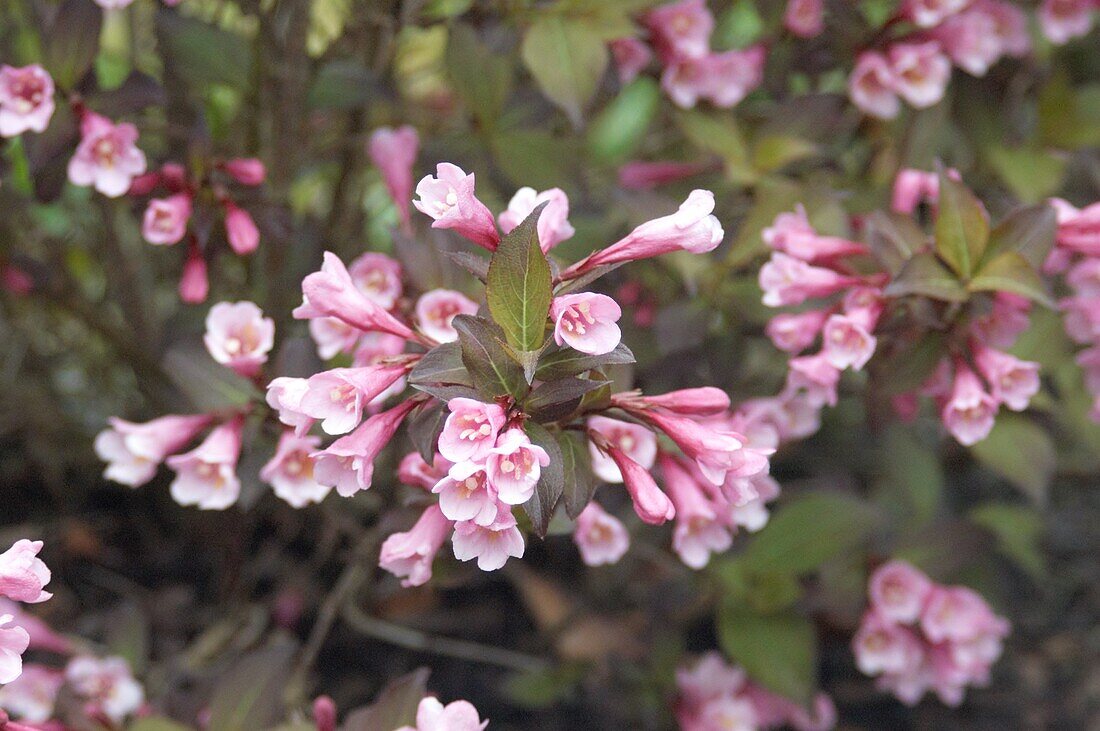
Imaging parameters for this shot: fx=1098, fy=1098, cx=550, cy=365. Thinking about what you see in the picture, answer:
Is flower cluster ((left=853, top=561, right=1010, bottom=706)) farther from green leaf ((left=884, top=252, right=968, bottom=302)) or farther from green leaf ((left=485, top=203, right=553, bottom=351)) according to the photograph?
green leaf ((left=485, top=203, right=553, bottom=351))

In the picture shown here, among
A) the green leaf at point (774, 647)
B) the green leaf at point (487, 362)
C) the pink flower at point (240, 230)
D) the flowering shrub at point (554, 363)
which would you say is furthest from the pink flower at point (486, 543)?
the green leaf at point (774, 647)

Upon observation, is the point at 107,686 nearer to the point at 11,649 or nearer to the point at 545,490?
the point at 11,649

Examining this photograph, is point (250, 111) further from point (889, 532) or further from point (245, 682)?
point (889, 532)

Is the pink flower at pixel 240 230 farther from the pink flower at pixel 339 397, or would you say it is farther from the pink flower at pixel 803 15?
the pink flower at pixel 803 15

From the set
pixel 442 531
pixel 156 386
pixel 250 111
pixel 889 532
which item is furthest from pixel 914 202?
pixel 156 386

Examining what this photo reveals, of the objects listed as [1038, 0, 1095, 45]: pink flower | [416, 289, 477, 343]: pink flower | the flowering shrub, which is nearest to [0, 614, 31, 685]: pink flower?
the flowering shrub

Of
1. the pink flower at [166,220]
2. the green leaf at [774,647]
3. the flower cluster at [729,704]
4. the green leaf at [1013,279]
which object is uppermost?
the pink flower at [166,220]

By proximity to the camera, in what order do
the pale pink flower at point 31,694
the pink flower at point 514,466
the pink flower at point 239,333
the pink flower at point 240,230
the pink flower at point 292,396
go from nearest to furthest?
the pink flower at point 514,466
the pink flower at point 292,396
the pink flower at point 239,333
the pink flower at point 240,230
the pale pink flower at point 31,694
